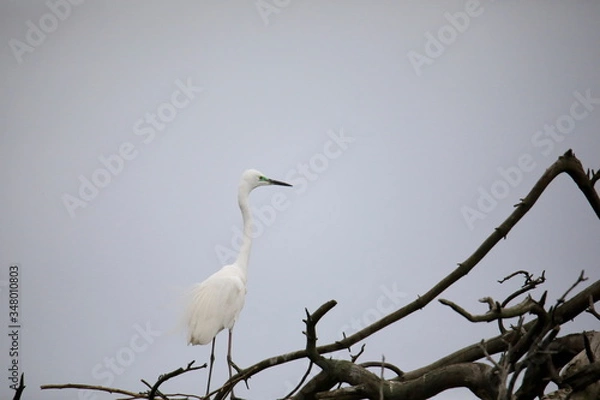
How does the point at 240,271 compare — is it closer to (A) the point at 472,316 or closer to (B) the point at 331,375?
(B) the point at 331,375

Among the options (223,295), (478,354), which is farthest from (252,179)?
(478,354)

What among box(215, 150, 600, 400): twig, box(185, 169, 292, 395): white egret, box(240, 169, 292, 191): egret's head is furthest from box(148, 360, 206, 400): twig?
box(240, 169, 292, 191): egret's head

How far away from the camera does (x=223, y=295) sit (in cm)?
348

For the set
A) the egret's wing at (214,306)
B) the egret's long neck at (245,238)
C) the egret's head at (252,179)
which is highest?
the egret's head at (252,179)

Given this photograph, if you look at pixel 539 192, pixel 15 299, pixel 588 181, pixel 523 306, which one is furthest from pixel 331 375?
pixel 15 299

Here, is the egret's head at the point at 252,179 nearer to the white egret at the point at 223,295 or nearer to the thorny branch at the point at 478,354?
the white egret at the point at 223,295

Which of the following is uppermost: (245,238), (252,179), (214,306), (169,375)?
(252,179)

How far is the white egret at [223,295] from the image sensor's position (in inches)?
136

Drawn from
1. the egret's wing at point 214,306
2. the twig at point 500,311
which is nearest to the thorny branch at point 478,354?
the twig at point 500,311

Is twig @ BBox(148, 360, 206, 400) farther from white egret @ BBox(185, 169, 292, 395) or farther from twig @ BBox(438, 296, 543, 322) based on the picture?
white egret @ BBox(185, 169, 292, 395)

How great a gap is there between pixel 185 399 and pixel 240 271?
5.49 feet

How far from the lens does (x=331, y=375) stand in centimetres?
165

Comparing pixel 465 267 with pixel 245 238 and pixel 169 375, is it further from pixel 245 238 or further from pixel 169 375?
pixel 245 238

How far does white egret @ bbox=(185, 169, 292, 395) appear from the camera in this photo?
3.45 m
